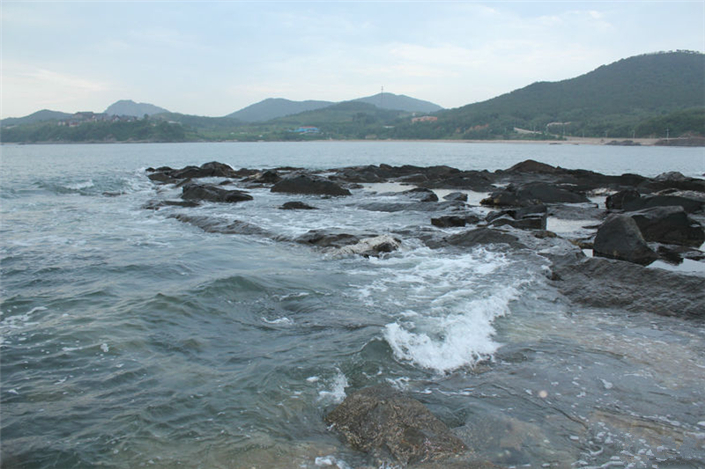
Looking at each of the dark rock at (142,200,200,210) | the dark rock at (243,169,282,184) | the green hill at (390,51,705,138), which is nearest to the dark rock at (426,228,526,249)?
the dark rock at (142,200,200,210)

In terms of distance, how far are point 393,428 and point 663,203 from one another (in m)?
14.8

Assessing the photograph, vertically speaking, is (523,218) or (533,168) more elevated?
(533,168)

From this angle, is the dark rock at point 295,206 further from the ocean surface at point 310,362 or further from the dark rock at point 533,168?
the dark rock at point 533,168

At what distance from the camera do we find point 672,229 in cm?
1189

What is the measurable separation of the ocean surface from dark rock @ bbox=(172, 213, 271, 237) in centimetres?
335

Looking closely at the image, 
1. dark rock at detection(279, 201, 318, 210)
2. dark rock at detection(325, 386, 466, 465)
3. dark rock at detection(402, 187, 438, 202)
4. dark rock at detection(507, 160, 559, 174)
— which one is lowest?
dark rock at detection(325, 386, 466, 465)

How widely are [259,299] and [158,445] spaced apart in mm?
3980

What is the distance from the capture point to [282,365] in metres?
5.32

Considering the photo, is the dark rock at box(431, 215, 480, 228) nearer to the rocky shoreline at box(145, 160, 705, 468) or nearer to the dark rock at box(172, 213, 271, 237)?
the rocky shoreline at box(145, 160, 705, 468)

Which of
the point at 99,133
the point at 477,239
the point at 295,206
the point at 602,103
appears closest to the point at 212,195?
the point at 295,206

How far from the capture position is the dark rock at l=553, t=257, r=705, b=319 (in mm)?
7141

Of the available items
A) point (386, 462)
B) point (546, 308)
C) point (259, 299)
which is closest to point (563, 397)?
point (386, 462)

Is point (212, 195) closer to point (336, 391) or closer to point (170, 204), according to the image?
point (170, 204)

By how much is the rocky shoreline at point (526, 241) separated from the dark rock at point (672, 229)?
0.9 inches
